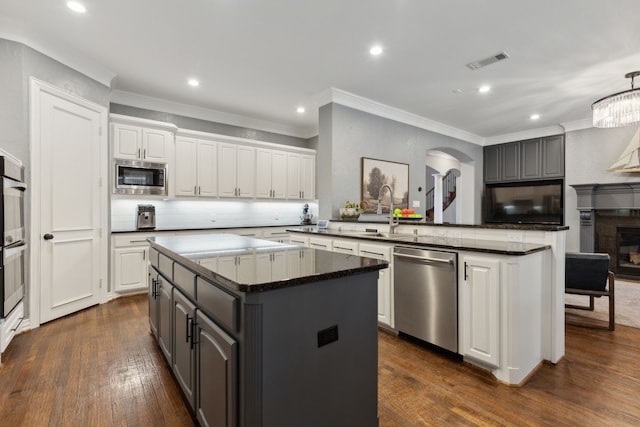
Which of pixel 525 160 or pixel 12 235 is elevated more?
pixel 525 160

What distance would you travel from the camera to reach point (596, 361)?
99.3 inches

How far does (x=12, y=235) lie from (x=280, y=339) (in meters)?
2.83

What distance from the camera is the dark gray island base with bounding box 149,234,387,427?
45.1 inches

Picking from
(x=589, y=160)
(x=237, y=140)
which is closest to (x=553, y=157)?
(x=589, y=160)

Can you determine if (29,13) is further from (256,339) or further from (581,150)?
(581,150)

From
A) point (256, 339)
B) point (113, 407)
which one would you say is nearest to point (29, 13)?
point (113, 407)

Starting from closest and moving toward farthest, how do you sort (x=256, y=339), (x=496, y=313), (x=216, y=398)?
(x=256, y=339) → (x=216, y=398) → (x=496, y=313)

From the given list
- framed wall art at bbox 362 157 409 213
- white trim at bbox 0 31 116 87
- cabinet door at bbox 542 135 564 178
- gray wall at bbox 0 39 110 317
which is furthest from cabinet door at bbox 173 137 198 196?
cabinet door at bbox 542 135 564 178

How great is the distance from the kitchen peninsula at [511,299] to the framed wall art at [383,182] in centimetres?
229

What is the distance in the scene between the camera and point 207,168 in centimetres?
518

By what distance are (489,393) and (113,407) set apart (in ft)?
7.90

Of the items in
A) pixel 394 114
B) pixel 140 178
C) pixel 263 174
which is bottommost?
pixel 140 178

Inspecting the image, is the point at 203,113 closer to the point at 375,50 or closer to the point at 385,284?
the point at 375,50

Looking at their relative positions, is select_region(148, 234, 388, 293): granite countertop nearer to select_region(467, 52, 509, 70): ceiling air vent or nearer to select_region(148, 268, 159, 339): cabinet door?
select_region(148, 268, 159, 339): cabinet door
